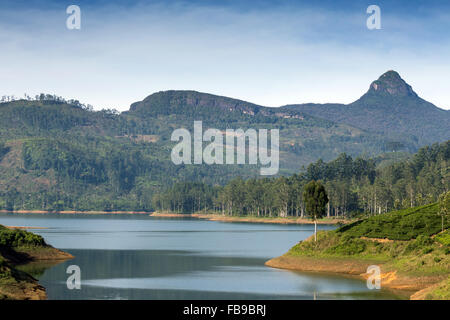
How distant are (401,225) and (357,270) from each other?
426 inches

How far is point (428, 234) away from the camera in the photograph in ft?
267

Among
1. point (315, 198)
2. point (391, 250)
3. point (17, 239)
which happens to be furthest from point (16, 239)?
point (391, 250)

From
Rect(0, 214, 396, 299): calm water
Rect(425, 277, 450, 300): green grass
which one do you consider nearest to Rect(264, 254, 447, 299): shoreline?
Rect(0, 214, 396, 299): calm water

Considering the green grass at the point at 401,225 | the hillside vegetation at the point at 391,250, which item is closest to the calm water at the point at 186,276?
the hillside vegetation at the point at 391,250

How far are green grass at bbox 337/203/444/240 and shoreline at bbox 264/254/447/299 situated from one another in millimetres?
5626

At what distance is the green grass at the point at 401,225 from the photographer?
83.2 meters

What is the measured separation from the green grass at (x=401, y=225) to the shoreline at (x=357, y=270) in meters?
5.63

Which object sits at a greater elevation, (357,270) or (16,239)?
(16,239)

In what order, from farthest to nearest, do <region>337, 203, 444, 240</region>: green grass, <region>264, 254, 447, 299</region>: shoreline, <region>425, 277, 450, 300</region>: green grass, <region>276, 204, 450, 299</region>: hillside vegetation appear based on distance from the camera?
<region>337, 203, 444, 240</region>: green grass < <region>276, 204, 450, 299</region>: hillside vegetation < <region>264, 254, 447, 299</region>: shoreline < <region>425, 277, 450, 300</region>: green grass

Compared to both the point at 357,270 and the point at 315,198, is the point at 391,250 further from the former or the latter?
the point at 315,198

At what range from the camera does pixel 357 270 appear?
80.2 meters

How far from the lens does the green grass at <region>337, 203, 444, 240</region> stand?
83.2 m

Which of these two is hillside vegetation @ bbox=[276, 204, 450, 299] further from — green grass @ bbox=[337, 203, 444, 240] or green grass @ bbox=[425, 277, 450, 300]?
green grass @ bbox=[425, 277, 450, 300]
